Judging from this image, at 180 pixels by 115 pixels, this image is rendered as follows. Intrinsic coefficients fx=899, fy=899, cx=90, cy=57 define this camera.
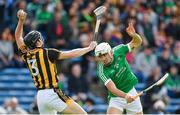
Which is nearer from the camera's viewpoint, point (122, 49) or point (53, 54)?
point (53, 54)

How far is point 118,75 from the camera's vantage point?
15.9 m

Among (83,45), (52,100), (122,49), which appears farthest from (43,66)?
(83,45)

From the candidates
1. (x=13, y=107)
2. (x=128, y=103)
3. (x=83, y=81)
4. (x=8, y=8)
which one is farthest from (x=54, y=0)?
(x=128, y=103)

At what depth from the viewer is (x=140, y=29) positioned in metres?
23.2

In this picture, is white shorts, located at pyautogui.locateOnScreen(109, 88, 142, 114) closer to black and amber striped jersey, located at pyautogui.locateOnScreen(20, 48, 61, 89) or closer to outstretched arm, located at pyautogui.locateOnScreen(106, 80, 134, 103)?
outstretched arm, located at pyautogui.locateOnScreen(106, 80, 134, 103)

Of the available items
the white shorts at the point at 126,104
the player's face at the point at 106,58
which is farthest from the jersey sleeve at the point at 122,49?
the white shorts at the point at 126,104

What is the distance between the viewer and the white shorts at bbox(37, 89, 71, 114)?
49.8ft

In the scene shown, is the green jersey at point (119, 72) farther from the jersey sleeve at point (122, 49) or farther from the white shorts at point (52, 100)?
the white shorts at point (52, 100)

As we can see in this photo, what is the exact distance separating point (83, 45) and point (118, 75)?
20.6 ft

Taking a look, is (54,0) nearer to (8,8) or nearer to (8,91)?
(8,8)

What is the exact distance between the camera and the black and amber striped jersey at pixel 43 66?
15156 mm

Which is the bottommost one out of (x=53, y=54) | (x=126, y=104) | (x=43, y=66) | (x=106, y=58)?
(x=126, y=104)

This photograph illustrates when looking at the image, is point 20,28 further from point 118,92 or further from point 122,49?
point 118,92

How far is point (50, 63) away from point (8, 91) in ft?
22.8
